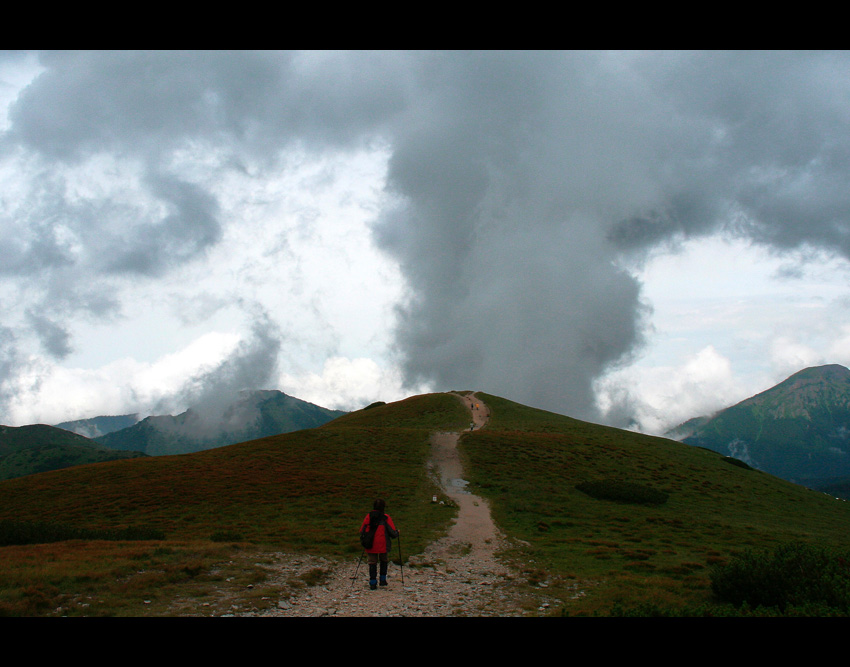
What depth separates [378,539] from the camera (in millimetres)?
14820

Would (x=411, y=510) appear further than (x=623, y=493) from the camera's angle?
No

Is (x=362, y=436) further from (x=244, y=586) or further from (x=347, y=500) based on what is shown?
(x=244, y=586)

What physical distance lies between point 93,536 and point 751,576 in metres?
28.4

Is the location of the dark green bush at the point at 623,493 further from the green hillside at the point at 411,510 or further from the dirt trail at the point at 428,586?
the dirt trail at the point at 428,586

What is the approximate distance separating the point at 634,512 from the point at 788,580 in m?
23.4

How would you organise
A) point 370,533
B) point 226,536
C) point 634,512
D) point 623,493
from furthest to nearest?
point 623,493 → point 634,512 → point 226,536 → point 370,533

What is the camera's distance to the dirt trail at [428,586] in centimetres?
1276

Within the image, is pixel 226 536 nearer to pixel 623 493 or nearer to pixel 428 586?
pixel 428 586

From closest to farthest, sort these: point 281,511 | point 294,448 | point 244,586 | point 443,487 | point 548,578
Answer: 1. point 244,586
2. point 548,578
3. point 281,511
4. point 443,487
5. point 294,448

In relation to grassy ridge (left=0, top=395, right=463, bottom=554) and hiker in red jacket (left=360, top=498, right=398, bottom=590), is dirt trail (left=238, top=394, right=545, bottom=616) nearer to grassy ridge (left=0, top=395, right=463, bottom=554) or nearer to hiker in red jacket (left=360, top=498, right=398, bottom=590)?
hiker in red jacket (left=360, top=498, right=398, bottom=590)

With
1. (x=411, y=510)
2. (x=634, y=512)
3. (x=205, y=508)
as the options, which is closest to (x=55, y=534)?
(x=205, y=508)
